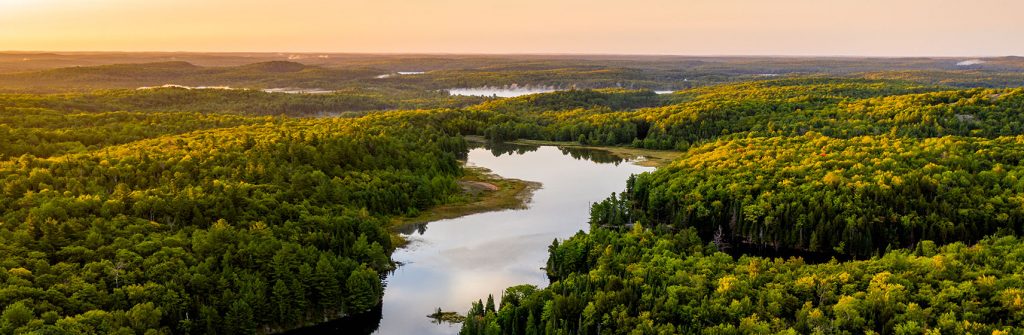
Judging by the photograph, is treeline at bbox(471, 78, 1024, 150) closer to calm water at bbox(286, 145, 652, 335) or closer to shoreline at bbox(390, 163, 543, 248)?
calm water at bbox(286, 145, 652, 335)

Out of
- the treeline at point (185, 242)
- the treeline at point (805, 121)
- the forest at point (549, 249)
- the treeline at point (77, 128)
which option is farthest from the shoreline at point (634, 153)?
the treeline at point (77, 128)

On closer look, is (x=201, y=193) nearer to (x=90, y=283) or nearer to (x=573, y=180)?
(x=90, y=283)

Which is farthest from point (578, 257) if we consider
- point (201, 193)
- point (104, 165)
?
point (104, 165)

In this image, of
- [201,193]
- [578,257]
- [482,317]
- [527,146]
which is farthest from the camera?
[527,146]

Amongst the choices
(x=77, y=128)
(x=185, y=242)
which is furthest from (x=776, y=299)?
(x=77, y=128)

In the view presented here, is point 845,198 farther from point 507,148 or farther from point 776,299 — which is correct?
point 507,148

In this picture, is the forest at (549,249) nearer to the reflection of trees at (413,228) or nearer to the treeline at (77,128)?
the treeline at (77,128)
